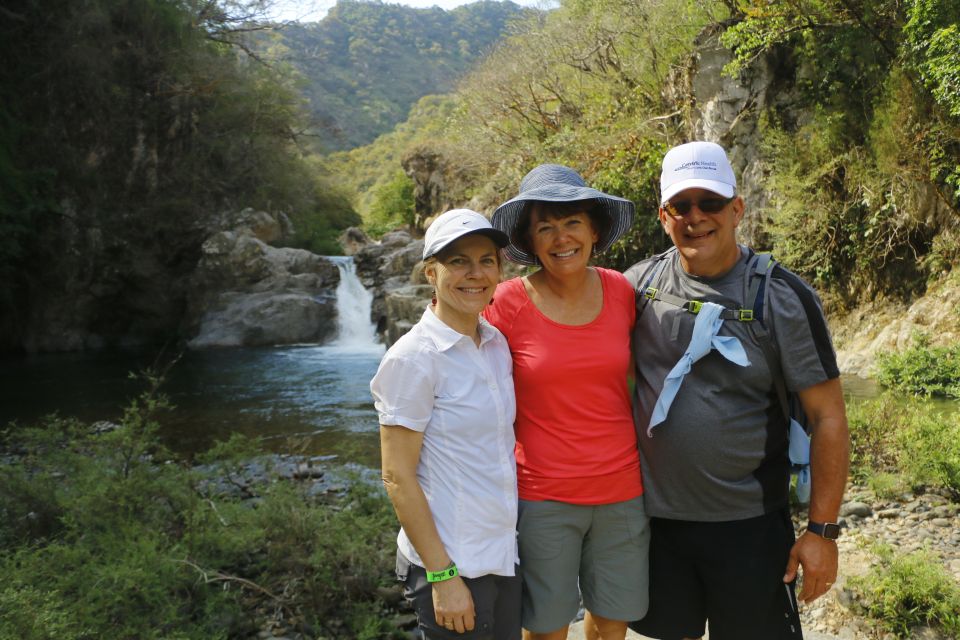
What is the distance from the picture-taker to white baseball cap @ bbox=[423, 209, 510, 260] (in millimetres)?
1882

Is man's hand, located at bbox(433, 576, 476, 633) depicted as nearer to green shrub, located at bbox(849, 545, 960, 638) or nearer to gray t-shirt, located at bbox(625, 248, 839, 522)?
gray t-shirt, located at bbox(625, 248, 839, 522)

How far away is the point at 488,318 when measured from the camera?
7.11 feet

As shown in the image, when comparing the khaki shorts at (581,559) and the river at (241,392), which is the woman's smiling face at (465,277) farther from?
the river at (241,392)

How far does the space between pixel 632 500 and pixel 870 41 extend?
9.76m

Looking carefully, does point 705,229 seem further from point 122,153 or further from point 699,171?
point 122,153

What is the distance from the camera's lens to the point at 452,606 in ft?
5.84

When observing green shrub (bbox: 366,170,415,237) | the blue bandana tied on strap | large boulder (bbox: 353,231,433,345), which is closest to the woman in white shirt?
the blue bandana tied on strap

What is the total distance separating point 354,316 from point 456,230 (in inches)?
678

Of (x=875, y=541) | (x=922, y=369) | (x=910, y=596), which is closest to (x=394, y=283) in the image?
(x=922, y=369)

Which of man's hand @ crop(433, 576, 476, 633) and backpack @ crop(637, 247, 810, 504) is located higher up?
backpack @ crop(637, 247, 810, 504)

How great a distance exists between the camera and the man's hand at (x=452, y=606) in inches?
70.1

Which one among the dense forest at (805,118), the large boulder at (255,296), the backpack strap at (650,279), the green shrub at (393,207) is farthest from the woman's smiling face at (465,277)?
the green shrub at (393,207)

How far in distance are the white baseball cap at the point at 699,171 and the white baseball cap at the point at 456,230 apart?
578 millimetres

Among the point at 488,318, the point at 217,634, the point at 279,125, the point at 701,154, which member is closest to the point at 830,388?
the point at 701,154
